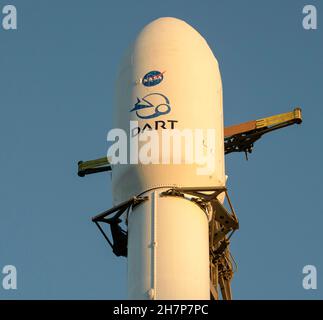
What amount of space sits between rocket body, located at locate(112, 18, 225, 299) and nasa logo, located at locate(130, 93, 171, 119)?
0.11 ft

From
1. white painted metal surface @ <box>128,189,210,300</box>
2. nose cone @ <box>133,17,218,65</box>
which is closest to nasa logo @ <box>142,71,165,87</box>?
nose cone @ <box>133,17,218,65</box>

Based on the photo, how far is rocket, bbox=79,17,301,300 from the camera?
4100cm

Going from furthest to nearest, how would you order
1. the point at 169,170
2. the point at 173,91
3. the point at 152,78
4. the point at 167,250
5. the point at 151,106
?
the point at 152,78 → the point at 173,91 → the point at 151,106 → the point at 169,170 → the point at 167,250

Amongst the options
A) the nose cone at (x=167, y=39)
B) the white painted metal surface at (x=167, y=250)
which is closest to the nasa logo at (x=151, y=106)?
the nose cone at (x=167, y=39)

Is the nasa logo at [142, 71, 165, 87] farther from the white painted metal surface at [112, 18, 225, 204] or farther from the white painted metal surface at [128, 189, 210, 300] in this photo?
the white painted metal surface at [128, 189, 210, 300]

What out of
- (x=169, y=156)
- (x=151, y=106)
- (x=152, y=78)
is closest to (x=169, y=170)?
(x=169, y=156)

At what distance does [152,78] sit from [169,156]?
335 cm

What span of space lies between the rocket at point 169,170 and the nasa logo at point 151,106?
0.03 metres

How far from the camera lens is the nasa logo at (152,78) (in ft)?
146

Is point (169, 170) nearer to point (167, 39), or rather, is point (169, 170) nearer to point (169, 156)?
point (169, 156)

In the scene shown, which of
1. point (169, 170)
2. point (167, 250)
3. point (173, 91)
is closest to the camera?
point (167, 250)

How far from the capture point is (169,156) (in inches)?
1684
